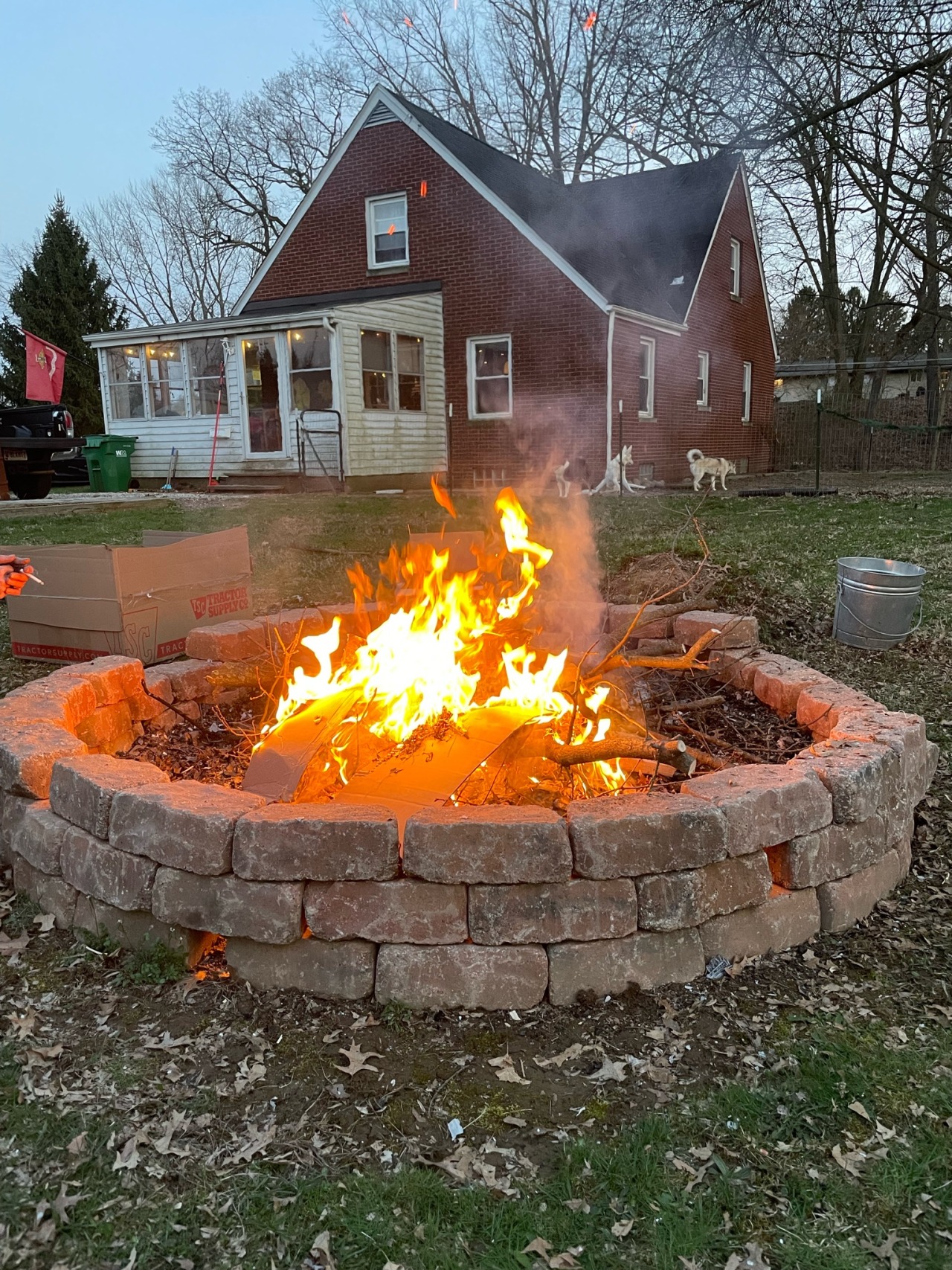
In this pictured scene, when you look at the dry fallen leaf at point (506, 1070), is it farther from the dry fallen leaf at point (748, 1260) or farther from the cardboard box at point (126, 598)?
the cardboard box at point (126, 598)

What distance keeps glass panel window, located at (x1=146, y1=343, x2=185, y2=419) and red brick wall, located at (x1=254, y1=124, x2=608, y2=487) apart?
2.92 m

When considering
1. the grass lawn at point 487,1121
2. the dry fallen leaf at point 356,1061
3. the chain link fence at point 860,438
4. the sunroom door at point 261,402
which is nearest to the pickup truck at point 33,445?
the sunroom door at point 261,402

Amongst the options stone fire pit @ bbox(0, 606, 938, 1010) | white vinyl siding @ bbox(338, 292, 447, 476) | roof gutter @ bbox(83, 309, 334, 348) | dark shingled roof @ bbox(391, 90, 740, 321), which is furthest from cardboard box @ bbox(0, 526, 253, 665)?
dark shingled roof @ bbox(391, 90, 740, 321)

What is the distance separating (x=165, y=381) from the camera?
663 inches

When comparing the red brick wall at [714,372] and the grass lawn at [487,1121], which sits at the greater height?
the red brick wall at [714,372]

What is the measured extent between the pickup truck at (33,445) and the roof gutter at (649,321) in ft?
29.3

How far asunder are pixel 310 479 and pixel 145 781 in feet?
41.0

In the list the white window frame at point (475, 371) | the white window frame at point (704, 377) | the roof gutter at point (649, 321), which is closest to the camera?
the roof gutter at point (649, 321)

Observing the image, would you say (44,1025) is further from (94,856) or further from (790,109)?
(790,109)

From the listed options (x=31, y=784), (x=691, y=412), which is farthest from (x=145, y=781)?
(x=691, y=412)

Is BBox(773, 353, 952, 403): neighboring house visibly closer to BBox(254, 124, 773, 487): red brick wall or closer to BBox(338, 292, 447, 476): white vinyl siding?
BBox(254, 124, 773, 487): red brick wall

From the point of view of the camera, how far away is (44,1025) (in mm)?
2510

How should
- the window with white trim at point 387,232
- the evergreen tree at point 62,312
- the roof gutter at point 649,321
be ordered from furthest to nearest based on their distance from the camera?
the evergreen tree at point 62,312 < the window with white trim at point 387,232 < the roof gutter at point 649,321

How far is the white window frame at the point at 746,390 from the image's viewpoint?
68.6ft
